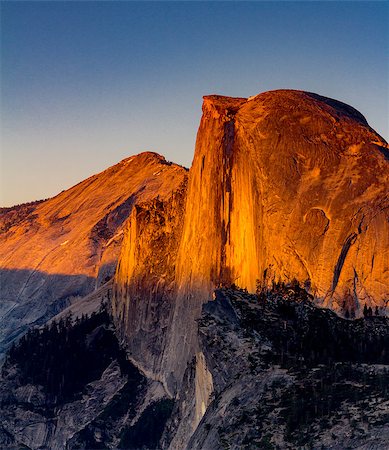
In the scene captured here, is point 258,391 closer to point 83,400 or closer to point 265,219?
point 265,219

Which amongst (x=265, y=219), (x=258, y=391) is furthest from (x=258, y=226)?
(x=258, y=391)

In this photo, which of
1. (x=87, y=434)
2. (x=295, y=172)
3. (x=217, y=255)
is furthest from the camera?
(x=87, y=434)

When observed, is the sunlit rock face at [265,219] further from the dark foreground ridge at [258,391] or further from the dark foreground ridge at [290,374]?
the dark foreground ridge at [290,374]

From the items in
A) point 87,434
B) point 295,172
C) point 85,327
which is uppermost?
point 295,172

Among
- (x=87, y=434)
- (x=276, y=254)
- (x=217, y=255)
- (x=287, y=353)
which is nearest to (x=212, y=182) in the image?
(x=217, y=255)

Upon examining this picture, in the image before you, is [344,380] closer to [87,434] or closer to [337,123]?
[337,123]

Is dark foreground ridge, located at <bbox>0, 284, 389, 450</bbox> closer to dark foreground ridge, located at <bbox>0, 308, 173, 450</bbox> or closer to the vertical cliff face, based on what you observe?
dark foreground ridge, located at <bbox>0, 308, 173, 450</bbox>

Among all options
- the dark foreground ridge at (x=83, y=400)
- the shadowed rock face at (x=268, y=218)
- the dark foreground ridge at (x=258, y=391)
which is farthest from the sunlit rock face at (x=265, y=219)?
the dark foreground ridge at (x=258, y=391)
